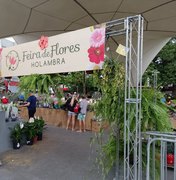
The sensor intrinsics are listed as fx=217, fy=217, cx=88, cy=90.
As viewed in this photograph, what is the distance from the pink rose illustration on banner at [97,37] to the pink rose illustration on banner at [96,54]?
0.21 feet

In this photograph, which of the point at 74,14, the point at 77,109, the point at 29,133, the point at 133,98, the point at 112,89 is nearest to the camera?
the point at 133,98

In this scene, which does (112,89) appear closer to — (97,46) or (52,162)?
(97,46)

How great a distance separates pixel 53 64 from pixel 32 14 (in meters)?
5.36

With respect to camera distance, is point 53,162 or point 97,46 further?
point 53,162

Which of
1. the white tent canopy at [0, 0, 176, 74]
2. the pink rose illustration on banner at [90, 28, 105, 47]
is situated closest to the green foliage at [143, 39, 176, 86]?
the white tent canopy at [0, 0, 176, 74]

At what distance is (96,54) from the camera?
11.2 feet

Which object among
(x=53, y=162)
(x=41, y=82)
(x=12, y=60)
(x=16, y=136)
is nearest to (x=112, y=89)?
(x=41, y=82)

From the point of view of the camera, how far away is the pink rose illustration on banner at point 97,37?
3367 mm

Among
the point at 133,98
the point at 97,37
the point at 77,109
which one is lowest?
the point at 77,109

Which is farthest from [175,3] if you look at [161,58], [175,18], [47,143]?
[161,58]

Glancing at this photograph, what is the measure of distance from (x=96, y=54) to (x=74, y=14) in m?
5.85

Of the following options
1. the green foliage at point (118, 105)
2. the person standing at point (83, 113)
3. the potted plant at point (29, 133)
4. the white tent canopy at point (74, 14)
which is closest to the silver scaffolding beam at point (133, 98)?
the green foliage at point (118, 105)

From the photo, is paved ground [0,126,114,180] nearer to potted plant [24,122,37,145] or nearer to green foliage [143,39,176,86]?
potted plant [24,122,37,145]

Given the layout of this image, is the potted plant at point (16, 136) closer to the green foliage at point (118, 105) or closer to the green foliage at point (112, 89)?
the green foliage at point (118, 105)
